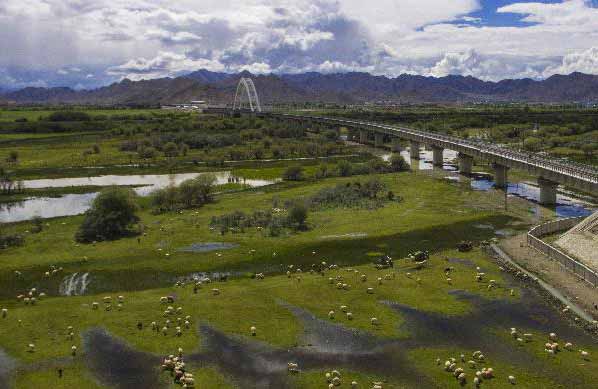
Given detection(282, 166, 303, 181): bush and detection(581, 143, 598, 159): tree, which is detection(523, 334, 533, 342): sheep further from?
detection(581, 143, 598, 159): tree

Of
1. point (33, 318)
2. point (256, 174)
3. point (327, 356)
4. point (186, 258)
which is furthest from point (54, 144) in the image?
Answer: point (327, 356)

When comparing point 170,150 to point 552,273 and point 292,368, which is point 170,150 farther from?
point 292,368

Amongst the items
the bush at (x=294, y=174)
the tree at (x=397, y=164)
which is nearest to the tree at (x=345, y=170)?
the bush at (x=294, y=174)

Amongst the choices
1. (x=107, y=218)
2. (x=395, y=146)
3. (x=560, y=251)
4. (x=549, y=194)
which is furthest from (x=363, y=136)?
(x=560, y=251)

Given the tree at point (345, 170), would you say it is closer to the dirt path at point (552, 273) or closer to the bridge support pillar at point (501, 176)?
the bridge support pillar at point (501, 176)

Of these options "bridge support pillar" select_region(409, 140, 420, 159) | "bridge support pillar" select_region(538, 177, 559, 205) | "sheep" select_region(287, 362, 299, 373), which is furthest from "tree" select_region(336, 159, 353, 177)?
"sheep" select_region(287, 362, 299, 373)

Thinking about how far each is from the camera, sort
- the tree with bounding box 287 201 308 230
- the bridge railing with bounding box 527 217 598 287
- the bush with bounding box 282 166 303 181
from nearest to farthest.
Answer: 1. the bridge railing with bounding box 527 217 598 287
2. the tree with bounding box 287 201 308 230
3. the bush with bounding box 282 166 303 181
